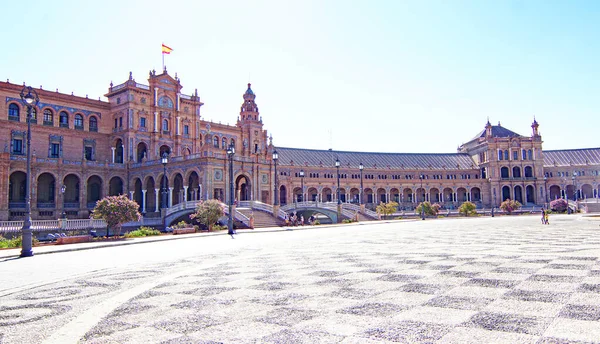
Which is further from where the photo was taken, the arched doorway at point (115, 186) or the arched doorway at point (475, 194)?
the arched doorway at point (475, 194)

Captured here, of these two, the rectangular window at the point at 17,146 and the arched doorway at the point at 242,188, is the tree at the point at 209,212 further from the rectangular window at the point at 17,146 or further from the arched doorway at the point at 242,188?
the rectangular window at the point at 17,146

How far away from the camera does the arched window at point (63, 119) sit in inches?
2406

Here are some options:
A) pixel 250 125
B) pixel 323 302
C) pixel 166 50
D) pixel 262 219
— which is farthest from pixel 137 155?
pixel 323 302

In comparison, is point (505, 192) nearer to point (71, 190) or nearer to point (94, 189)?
point (94, 189)

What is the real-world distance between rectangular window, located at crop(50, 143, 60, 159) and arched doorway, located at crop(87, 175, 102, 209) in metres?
5.12

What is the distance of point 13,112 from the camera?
57.0 meters

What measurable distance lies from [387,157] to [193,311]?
102874 mm

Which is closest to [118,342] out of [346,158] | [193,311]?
[193,311]

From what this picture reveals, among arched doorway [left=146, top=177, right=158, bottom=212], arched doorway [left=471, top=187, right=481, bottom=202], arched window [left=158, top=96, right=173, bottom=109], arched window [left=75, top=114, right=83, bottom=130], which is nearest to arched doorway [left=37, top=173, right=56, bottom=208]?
arched window [left=75, top=114, right=83, bottom=130]

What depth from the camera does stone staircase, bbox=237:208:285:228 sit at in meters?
43.7

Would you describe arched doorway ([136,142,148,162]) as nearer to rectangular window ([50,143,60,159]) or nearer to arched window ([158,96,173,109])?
arched window ([158,96,173,109])

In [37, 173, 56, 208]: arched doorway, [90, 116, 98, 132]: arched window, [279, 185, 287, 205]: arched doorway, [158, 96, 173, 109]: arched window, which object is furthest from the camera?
[279, 185, 287, 205]: arched doorway

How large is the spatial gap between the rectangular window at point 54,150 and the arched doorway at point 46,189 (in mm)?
3407

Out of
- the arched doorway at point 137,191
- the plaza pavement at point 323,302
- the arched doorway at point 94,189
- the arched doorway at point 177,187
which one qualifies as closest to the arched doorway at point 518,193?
the arched doorway at point 177,187
